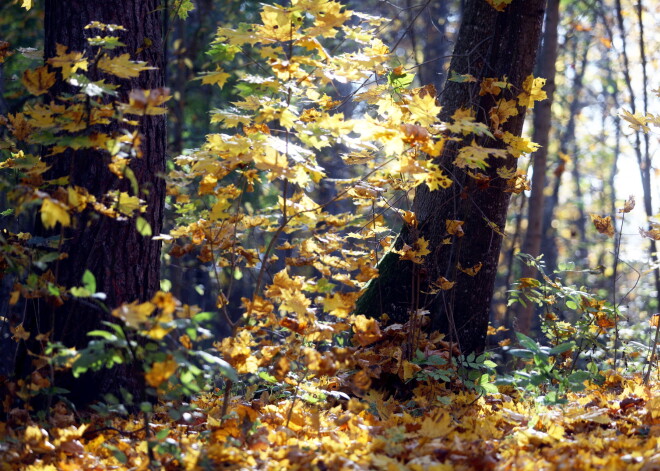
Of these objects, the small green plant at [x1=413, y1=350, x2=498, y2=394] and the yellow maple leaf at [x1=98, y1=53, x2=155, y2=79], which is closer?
the yellow maple leaf at [x1=98, y1=53, x2=155, y2=79]

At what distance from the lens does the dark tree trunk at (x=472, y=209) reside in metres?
4.16

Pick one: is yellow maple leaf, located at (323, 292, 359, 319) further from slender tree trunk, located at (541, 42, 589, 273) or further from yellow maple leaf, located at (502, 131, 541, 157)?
slender tree trunk, located at (541, 42, 589, 273)

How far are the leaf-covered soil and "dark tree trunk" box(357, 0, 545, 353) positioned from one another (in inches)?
39.3

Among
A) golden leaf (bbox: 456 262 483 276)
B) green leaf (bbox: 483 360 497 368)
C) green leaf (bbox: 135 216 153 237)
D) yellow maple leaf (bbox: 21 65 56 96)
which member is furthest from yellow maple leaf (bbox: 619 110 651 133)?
yellow maple leaf (bbox: 21 65 56 96)

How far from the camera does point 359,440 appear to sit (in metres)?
2.58

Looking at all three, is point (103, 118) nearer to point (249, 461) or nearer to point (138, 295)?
point (138, 295)

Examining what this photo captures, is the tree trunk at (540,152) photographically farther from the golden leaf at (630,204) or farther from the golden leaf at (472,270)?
the golden leaf at (472,270)

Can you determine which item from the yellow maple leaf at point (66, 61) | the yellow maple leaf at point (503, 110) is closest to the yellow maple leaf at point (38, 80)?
the yellow maple leaf at point (66, 61)

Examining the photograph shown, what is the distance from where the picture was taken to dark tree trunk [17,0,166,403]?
3.29 m

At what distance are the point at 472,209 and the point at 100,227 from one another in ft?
7.95

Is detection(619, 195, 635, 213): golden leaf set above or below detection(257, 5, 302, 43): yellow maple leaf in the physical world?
below

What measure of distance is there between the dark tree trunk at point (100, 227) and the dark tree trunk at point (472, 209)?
166 cm

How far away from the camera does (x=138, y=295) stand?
3.44m

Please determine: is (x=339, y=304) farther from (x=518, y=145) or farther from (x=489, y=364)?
(x=518, y=145)
